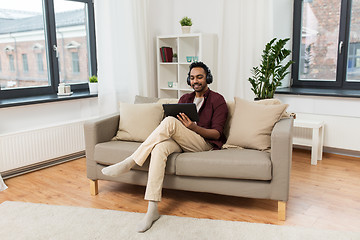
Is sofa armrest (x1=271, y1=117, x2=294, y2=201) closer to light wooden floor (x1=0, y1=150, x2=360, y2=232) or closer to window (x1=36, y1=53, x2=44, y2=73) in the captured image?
light wooden floor (x1=0, y1=150, x2=360, y2=232)

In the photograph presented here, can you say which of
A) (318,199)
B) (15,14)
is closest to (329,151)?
(318,199)

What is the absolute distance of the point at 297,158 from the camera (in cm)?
404

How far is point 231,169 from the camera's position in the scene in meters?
2.54

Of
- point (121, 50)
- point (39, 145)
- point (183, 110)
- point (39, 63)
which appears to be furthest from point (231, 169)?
point (39, 63)

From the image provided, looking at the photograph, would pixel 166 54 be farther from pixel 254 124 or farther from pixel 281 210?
pixel 281 210

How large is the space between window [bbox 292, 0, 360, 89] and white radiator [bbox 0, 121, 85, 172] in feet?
9.48

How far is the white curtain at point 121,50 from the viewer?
408 cm

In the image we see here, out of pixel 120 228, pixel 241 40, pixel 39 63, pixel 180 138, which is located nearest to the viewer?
pixel 120 228

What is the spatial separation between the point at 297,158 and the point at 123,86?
7.22 ft

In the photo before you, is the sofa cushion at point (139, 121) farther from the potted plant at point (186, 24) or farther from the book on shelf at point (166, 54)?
the potted plant at point (186, 24)

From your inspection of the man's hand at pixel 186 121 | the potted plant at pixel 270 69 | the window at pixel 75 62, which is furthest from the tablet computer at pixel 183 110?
the window at pixel 75 62

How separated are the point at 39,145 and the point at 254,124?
7.11 feet

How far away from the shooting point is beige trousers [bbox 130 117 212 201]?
2537mm

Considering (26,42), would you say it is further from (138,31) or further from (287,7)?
(287,7)
